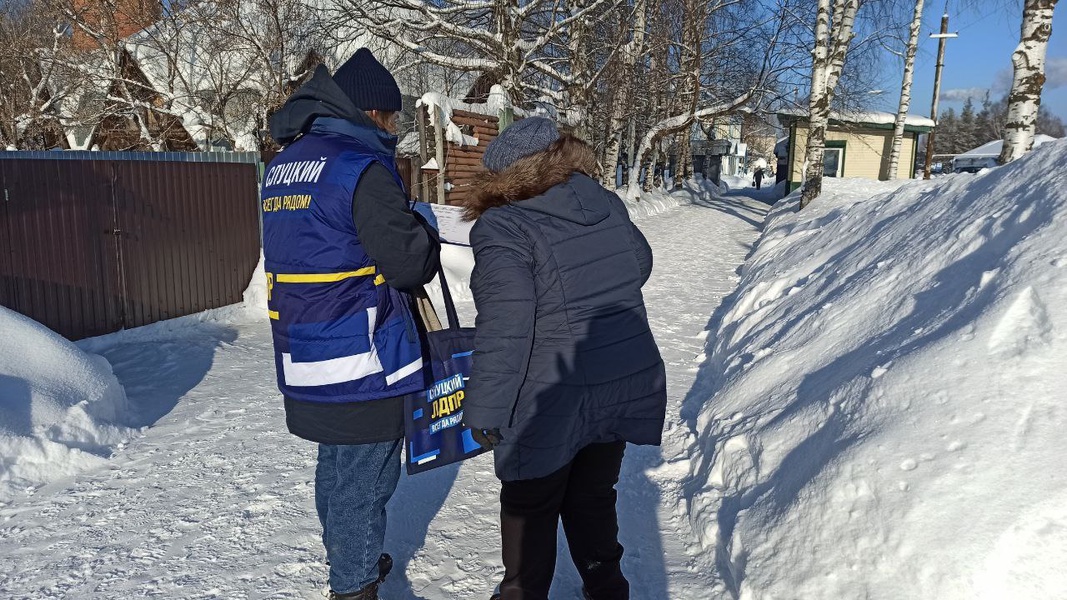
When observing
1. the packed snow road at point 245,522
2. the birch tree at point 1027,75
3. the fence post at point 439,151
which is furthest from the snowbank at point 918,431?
the fence post at point 439,151

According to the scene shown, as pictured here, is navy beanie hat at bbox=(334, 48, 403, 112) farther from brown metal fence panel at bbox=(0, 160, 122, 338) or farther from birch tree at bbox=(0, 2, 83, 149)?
birch tree at bbox=(0, 2, 83, 149)

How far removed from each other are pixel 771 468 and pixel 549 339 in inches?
55.7

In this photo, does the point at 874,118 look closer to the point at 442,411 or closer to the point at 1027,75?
the point at 1027,75

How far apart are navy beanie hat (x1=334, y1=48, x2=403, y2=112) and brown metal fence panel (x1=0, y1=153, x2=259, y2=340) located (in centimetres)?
476

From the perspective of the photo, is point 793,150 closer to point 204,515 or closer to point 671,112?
point 671,112

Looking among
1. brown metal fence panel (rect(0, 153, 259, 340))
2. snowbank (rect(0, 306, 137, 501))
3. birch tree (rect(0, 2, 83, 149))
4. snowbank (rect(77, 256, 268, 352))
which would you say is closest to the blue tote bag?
snowbank (rect(0, 306, 137, 501))

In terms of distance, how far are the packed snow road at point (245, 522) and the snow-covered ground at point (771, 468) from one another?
12 millimetres

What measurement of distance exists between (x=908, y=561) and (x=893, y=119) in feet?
78.2

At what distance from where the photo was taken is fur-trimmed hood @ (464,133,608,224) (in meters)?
2.01

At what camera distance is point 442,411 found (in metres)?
2.28

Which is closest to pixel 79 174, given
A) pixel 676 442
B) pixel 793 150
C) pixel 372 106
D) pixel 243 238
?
pixel 243 238

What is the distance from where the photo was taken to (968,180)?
5215 mm

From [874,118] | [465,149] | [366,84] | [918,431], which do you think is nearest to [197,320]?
[465,149]

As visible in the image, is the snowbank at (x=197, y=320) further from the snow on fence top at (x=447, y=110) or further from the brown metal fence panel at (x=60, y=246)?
the snow on fence top at (x=447, y=110)
